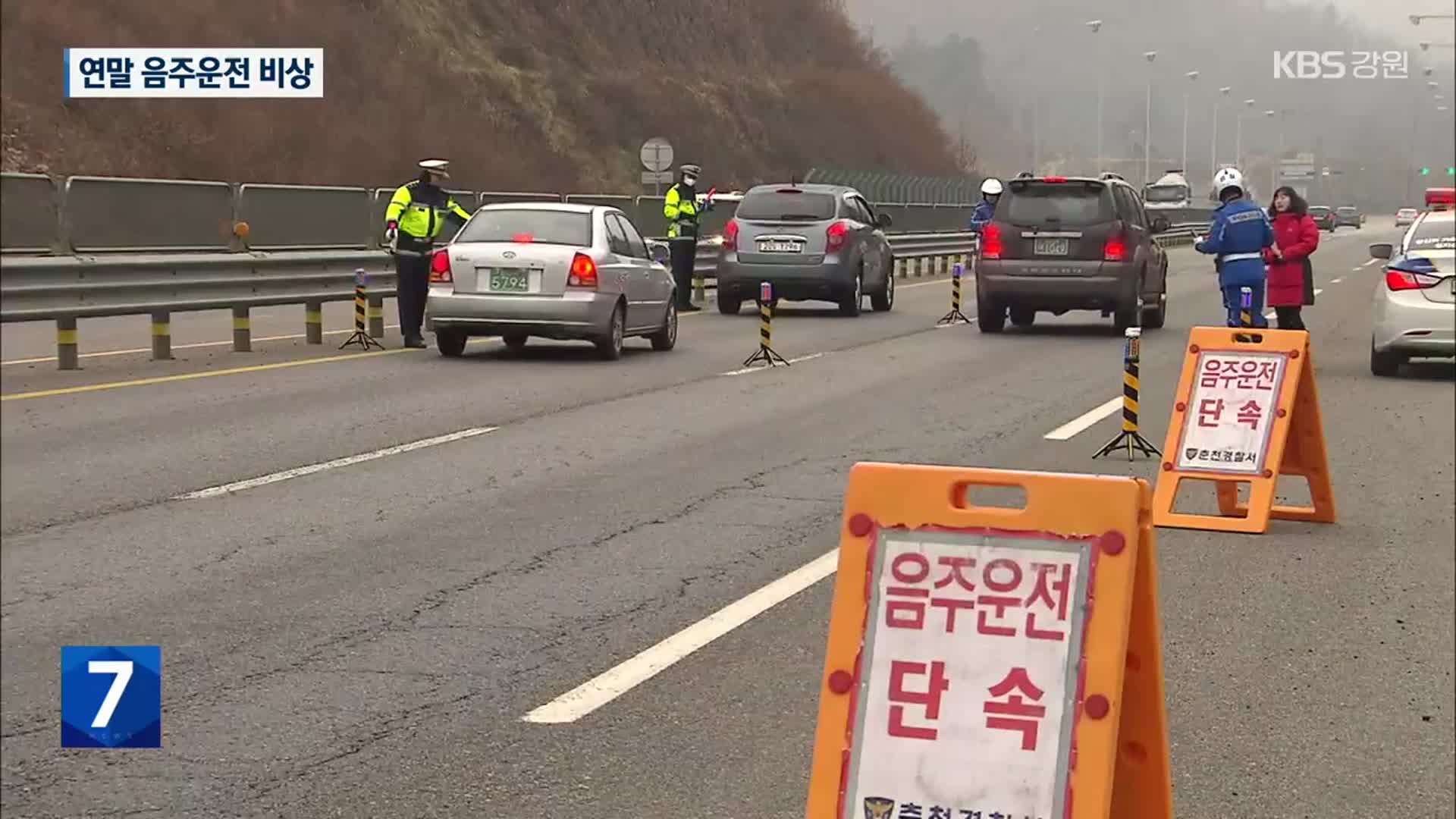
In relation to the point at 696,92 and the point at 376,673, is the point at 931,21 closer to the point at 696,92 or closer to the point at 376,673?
the point at 696,92

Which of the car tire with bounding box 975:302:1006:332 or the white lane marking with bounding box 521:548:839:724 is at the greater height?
the car tire with bounding box 975:302:1006:332

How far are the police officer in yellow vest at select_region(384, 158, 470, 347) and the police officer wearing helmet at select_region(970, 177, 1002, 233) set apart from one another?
1635 mm

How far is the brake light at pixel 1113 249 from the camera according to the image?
13.4m

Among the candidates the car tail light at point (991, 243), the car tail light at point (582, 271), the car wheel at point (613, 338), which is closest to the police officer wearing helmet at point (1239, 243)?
the car tail light at point (991, 243)

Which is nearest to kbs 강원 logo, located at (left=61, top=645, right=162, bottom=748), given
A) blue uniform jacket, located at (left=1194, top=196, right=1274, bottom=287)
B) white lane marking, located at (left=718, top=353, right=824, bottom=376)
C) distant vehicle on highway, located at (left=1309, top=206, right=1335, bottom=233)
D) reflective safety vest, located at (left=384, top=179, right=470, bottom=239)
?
reflective safety vest, located at (left=384, top=179, right=470, bottom=239)

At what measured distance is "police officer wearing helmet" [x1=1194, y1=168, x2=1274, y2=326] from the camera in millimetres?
15094

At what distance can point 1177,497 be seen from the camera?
1028cm

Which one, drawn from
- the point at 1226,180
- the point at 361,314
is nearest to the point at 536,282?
the point at 361,314

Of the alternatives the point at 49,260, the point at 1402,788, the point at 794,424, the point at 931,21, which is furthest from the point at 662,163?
the point at 794,424

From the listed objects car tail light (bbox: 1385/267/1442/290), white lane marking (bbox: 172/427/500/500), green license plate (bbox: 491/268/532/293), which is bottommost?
white lane marking (bbox: 172/427/500/500)

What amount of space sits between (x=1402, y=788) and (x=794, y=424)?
7.77 m

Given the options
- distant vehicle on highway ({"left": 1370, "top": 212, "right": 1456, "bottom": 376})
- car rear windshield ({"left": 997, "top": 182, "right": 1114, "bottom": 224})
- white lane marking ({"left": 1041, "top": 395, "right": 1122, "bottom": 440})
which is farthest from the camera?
distant vehicle on highway ({"left": 1370, "top": 212, "right": 1456, "bottom": 376})

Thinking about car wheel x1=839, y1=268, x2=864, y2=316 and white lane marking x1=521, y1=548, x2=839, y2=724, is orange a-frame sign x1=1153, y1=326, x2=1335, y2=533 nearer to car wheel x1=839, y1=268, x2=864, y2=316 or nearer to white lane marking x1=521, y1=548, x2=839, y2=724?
white lane marking x1=521, y1=548, x2=839, y2=724

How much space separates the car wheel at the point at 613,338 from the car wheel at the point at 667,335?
1.05 meters
